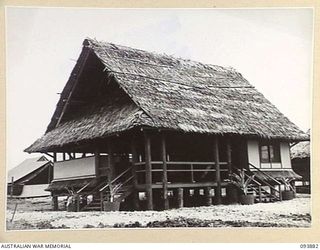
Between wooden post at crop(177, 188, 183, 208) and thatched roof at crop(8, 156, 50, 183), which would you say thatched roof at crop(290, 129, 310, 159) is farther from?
thatched roof at crop(8, 156, 50, 183)

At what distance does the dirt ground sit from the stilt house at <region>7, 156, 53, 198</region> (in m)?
0.06

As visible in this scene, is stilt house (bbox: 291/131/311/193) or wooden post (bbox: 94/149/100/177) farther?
wooden post (bbox: 94/149/100/177)

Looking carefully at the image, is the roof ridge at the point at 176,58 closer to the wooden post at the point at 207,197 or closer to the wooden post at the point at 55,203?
the wooden post at the point at 207,197

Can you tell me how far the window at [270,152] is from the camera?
3846 millimetres

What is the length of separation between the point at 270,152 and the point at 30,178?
1518 mm

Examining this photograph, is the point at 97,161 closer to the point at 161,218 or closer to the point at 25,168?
the point at 25,168

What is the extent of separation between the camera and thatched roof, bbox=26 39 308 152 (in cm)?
347

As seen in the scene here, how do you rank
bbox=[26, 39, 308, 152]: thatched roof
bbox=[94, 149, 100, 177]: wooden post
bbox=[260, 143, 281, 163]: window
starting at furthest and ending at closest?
bbox=[260, 143, 281, 163]: window
bbox=[94, 149, 100, 177]: wooden post
bbox=[26, 39, 308, 152]: thatched roof

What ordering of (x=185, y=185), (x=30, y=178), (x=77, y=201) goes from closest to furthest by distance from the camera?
(x=30, y=178) < (x=77, y=201) < (x=185, y=185)

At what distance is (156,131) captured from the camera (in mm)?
3490

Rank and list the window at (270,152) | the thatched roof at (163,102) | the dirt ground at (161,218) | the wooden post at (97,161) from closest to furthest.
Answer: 1. the dirt ground at (161,218)
2. the thatched roof at (163,102)
3. the wooden post at (97,161)
4. the window at (270,152)

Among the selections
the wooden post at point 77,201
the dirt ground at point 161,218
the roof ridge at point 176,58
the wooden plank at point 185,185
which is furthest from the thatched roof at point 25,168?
the roof ridge at point 176,58

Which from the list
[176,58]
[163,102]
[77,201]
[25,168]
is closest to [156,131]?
[163,102]

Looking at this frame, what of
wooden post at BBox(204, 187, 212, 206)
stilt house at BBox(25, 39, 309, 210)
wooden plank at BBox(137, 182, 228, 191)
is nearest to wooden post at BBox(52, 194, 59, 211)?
stilt house at BBox(25, 39, 309, 210)
